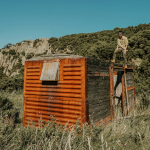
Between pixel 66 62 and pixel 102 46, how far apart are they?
706 inches

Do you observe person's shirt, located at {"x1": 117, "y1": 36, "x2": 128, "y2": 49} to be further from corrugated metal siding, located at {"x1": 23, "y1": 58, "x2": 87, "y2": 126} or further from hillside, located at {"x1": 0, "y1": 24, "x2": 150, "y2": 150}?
corrugated metal siding, located at {"x1": 23, "y1": 58, "x2": 87, "y2": 126}

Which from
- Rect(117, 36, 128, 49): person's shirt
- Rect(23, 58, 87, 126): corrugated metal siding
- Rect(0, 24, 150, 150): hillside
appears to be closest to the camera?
Rect(0, 24, 150, 150): hillside

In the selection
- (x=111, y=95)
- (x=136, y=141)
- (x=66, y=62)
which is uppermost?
(x=66, y=62)

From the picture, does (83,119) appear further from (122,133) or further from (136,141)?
(136,141)

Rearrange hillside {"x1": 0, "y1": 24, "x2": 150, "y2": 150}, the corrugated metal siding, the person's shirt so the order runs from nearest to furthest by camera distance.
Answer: hillside {"x1": 0, "y1": 24, "x2": 150, "y2": 150} < the corrugated metal siding < the person's shirt

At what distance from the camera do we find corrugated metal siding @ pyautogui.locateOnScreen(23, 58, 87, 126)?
4977mm

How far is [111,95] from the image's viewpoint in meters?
6.46

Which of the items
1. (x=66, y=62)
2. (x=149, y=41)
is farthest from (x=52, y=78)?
(x=149, y=41)

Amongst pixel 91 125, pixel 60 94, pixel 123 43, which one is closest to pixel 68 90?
pixel 60 94

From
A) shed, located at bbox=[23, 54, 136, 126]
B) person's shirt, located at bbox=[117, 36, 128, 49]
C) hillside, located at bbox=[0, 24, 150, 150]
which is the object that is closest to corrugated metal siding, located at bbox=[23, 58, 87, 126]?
shed, located at bbox=[23, 54, 136, 126]

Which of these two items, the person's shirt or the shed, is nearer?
the shed

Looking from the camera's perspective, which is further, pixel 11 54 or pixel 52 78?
pixel 11 54

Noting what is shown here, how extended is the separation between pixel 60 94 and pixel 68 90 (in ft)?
1.27

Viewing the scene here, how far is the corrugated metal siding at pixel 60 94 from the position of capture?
4977 millimetres
